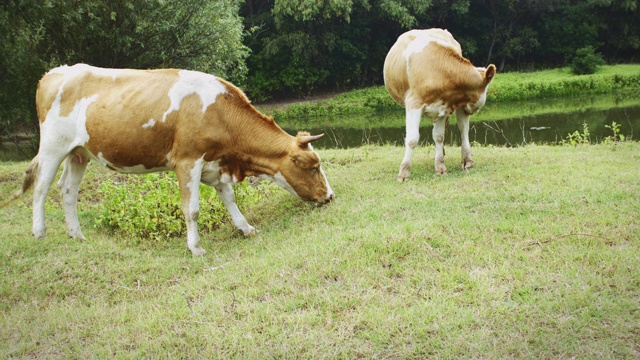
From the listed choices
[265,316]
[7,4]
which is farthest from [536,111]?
[265,316]

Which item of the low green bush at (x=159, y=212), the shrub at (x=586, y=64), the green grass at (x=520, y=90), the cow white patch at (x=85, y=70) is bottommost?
the green grass at (x=520, y=90)

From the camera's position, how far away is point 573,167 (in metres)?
7.47

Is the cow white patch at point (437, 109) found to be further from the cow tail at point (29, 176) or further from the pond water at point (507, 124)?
the cow tail at point (29, 176)

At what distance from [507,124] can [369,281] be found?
52.4ft

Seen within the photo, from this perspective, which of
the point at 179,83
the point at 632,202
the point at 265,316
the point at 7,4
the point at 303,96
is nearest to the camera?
the point at 265,316

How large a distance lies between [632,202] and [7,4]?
14553 millimetres

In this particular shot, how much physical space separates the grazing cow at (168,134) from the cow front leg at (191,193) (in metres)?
0.01

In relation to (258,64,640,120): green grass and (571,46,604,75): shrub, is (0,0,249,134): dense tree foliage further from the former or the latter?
(571,46,604,75): shrub

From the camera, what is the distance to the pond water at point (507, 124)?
15.3 m

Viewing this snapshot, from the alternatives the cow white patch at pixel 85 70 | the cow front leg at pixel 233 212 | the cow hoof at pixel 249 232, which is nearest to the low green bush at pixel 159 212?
the cow front leg at pixel 233 212

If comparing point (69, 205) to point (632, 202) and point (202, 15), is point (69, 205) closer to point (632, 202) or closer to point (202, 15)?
point (632, 202)

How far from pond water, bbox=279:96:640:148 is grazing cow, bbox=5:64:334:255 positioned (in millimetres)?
6016

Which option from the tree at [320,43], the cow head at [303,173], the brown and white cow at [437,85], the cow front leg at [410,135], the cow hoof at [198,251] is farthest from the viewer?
the tree at [320,43]

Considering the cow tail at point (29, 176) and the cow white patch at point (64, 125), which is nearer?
the cow white patch at point (64, 125)
